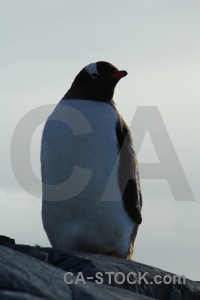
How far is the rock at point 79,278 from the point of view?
3449 millimetres

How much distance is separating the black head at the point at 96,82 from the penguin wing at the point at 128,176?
0.33 m

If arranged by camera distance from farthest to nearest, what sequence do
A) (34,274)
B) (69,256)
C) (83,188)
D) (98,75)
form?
(98,75), (83,188), (69,256), (34,274)

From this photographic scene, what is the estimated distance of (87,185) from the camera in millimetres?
7129

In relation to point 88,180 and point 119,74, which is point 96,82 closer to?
point 119,74

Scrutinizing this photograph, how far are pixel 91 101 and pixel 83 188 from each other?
91 cm

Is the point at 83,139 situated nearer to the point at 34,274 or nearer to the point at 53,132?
the point at 53,132

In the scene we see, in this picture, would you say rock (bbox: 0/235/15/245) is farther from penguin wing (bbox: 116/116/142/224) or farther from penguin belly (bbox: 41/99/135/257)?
penguin wing (bbox: 116/116/142/224)

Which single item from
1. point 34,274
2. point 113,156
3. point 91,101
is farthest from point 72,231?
point 34,274

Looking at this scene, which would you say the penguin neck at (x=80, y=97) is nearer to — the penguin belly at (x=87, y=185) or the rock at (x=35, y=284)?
the penguin belly at (x=87, y=185)

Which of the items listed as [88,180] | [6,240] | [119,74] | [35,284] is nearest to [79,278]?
[35,284]

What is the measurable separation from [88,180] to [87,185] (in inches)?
2.0

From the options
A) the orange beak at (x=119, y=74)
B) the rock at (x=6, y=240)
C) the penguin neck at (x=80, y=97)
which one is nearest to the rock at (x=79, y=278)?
the rock at (x=6, y=240)

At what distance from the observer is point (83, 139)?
7.16 metres

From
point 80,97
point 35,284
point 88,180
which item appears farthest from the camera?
point 80,97
